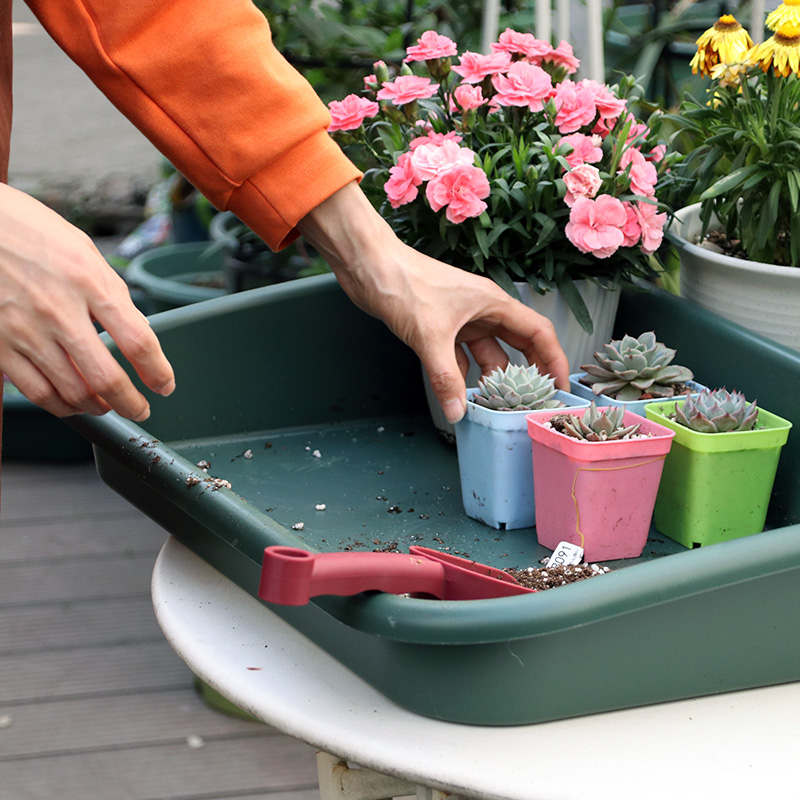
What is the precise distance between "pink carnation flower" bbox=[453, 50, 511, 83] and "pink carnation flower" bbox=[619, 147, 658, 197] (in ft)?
0.47

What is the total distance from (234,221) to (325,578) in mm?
2177

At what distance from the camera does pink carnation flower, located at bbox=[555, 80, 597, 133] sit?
0.92 metres

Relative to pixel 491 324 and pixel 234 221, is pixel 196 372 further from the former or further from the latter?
pixel 234 221

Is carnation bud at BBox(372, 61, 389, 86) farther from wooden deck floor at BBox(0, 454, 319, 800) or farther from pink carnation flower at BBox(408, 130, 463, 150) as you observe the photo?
wooden deck floor at BBox(0, 454, 319, 800)

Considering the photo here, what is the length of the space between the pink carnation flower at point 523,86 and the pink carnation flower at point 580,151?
0.17 feet

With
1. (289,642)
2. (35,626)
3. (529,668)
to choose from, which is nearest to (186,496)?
(289,642)

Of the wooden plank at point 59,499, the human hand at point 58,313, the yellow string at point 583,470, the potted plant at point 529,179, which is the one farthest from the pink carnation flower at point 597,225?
the wooden plank at point 59,499

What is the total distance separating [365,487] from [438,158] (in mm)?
295

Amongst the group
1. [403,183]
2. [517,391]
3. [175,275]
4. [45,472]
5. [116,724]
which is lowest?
[45,472]

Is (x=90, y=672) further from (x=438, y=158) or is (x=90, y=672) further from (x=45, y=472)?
(x=438, y=158)

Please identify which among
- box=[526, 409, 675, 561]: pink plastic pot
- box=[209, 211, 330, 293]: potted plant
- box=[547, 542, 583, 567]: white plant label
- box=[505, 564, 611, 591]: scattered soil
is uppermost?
box=[526, 409, 675, 561]: pink plastic pot

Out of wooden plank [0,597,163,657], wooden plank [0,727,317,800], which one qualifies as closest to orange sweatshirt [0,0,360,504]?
wooden plank [0,727,317,800]

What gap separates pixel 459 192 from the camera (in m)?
0.87

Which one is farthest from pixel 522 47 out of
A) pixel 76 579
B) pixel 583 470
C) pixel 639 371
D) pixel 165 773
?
pixel 76 579
